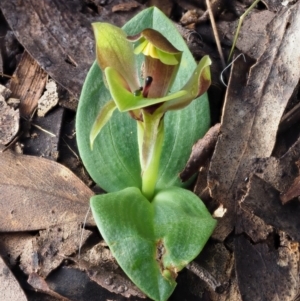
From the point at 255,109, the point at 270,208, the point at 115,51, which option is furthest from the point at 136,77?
the point at 270,208

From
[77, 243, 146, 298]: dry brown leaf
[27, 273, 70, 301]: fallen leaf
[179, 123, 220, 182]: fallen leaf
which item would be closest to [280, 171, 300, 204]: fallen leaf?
[179, 123, 220, 182]: fallen leaf

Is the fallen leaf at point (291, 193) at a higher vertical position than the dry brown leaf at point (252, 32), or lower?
lower

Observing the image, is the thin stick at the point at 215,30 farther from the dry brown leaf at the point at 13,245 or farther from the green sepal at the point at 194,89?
the dry brown leaf at the point at 13,245

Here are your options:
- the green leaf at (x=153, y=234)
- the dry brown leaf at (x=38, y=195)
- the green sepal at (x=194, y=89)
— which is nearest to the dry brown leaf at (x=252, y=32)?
the green sepal at (x=194, y=89)

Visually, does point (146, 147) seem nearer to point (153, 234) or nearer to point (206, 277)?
point (153, 234)

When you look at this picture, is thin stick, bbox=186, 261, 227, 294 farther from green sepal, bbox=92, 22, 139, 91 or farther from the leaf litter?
green sepal, bbox=92, 22, 139, 91

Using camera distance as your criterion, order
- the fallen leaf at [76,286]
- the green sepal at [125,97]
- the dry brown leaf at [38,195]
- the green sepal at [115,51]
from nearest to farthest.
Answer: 1. the green sepal at [125,97]
2. the green sepal at [115,51]
3. the fallen leaf at [76,286]
4. the dry brown leaf at [38,195]
